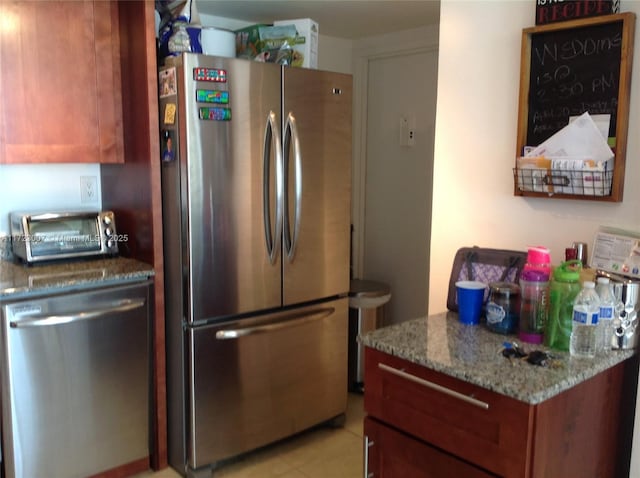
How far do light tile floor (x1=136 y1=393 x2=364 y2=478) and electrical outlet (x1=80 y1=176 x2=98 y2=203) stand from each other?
1330 mm

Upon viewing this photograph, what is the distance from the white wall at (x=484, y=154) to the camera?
198 centimetres

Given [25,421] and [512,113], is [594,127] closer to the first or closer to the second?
[512,113]

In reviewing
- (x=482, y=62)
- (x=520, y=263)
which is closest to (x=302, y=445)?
(x=520, y=263)

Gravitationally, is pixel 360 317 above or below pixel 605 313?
below

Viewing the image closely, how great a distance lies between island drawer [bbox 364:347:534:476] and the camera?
1438mm

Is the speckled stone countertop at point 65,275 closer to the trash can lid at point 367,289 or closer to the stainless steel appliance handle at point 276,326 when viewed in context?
the stainless steel appliance handle at point 276,326

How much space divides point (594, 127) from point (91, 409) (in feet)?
6.99

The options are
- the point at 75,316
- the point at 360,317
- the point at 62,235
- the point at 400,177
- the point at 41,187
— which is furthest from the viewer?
the point at 400,177

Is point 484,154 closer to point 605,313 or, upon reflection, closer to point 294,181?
point 605,313

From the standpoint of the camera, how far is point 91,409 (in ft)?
7.93

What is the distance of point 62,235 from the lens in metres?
2.64

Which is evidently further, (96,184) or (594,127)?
(96,184)

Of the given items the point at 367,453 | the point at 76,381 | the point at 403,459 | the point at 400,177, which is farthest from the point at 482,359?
the point at 400,177

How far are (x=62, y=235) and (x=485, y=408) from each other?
6.53 feet
